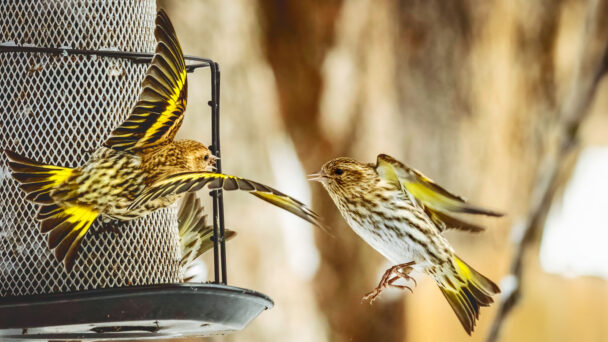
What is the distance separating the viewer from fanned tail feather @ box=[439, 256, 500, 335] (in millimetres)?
2951

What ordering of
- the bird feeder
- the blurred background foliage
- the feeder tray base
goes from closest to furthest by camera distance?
the feeder tray base < the bird feeder < the blurred background foliage

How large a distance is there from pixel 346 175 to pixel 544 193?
3247mm

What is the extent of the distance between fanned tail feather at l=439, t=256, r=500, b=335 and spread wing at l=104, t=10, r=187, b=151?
90 cm

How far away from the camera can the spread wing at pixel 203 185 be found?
7.68 feet

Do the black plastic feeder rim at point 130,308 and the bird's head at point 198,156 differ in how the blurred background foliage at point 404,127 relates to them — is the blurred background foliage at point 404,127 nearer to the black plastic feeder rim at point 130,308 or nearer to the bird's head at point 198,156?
the bird's head at point 198,156

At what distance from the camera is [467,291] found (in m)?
3.03

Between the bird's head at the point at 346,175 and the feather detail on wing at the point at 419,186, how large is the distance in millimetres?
43

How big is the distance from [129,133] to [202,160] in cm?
19

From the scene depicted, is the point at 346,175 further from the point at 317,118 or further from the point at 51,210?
the point at 317,118

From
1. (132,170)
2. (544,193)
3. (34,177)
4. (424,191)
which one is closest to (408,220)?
(424,191)

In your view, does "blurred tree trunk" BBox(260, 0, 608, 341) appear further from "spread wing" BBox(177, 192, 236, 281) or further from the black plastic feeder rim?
the black plastic feeder rim

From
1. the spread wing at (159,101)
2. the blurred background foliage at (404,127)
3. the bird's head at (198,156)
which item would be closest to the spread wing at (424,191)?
the bird's head at (198,156)

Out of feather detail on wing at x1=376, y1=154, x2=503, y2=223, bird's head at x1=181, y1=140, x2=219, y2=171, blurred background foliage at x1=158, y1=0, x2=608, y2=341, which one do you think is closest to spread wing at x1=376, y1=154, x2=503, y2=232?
feather detail on wing at x1=376, y1=154, x2=503, y2=223

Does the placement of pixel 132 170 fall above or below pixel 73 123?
below
